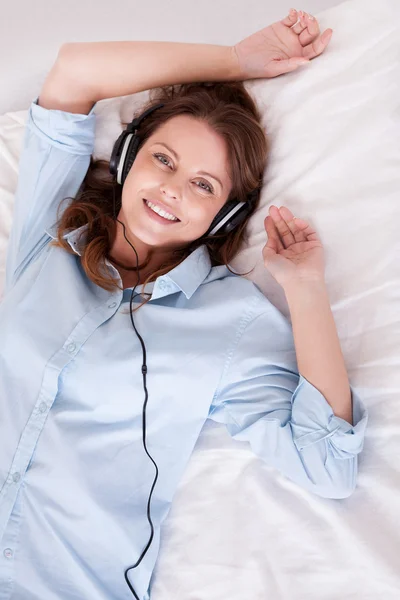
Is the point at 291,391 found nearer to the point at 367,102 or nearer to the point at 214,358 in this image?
the point at 214,358

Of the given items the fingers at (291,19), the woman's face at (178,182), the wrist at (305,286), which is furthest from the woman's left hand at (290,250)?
the fingers at (291,19)

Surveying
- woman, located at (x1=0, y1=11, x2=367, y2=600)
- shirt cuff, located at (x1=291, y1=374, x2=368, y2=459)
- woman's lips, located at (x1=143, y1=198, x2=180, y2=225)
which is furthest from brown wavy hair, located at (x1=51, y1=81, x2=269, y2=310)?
shirt cuff, located at (x1=291, y1=374, x2=368, y2=459)

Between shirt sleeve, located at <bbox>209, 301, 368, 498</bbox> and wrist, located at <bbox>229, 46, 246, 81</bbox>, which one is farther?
wrist, located at <bbox>229, 46, 246, 81</bbox>

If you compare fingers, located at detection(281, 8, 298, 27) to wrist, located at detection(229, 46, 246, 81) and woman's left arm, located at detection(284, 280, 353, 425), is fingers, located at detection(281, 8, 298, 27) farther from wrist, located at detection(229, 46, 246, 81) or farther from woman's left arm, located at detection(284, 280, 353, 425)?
woman's left arm, located at detection(284, 280, 353, 425)

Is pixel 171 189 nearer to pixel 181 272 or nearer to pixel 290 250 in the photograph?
pixel 181 272

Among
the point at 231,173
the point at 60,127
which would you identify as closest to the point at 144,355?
the point at 231,173

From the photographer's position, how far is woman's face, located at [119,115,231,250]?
123 centimetres

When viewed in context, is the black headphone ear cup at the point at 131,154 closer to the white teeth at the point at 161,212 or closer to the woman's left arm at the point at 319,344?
the white teeth at the point at 161,212

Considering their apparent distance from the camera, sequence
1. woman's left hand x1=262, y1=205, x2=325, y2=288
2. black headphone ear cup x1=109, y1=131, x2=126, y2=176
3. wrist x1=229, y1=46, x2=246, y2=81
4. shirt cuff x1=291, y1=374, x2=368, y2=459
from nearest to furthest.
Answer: shirt cuff x1=291, y1=374, x2=368, y2=459 → woman's left hand x1=262, y1=205, x2=325, y2=288 → black headphone ear cup x1=109, y1=131, x2=126, y2=176 → wrist x1=229, y1=46, x2=246, y2=81

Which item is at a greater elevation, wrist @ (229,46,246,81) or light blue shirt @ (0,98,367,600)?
wrist @ (229,46,246,81)

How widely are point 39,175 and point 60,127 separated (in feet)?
0.36

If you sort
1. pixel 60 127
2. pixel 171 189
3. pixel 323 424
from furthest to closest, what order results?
pixel 60 127 < pixel 171 189 < pixel 323 424

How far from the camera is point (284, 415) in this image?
1.15 m

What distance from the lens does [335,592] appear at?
106cm
